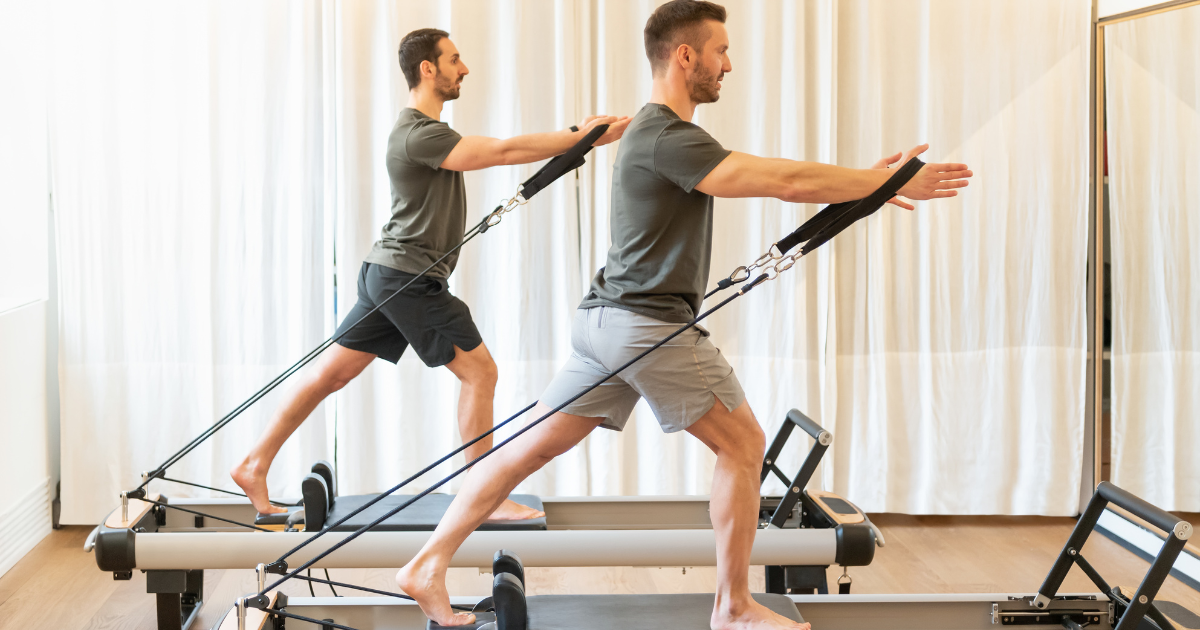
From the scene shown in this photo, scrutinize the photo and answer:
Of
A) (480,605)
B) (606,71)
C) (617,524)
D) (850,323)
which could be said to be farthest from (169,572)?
(850,323)

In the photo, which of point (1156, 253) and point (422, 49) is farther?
point (1156, 253)

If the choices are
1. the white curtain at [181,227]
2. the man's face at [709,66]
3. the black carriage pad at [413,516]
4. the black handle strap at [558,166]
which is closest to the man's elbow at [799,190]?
the man's face at [709,66]

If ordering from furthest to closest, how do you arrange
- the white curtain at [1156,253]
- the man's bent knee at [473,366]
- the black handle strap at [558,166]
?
1. the white curtain at [1156,253]
2. the man's bent knee at [473,366]
3. the black handle strap at [558,166]

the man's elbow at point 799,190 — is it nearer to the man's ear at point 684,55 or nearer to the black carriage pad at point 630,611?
the man's ear at point 684,55

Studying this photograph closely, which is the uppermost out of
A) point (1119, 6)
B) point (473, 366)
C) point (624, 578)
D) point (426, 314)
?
point (1119, 6)

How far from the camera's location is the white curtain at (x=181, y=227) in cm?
374

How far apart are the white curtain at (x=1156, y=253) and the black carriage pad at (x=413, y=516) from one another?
214 centimetres

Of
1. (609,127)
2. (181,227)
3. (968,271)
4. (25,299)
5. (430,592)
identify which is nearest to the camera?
(430,592)

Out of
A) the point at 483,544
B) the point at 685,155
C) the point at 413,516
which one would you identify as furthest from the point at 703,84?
the point at 413,516

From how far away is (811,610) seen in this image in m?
2.33

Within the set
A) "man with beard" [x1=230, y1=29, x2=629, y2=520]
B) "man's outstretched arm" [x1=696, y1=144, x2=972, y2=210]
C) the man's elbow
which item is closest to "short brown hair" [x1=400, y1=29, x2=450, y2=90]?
"man with beard" [x1=230, y1=29, x2=629, y2=520]

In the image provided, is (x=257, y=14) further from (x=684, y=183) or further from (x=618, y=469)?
(x=684, y=183)

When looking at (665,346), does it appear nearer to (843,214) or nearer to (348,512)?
(843,214)

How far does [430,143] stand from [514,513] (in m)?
1.05
